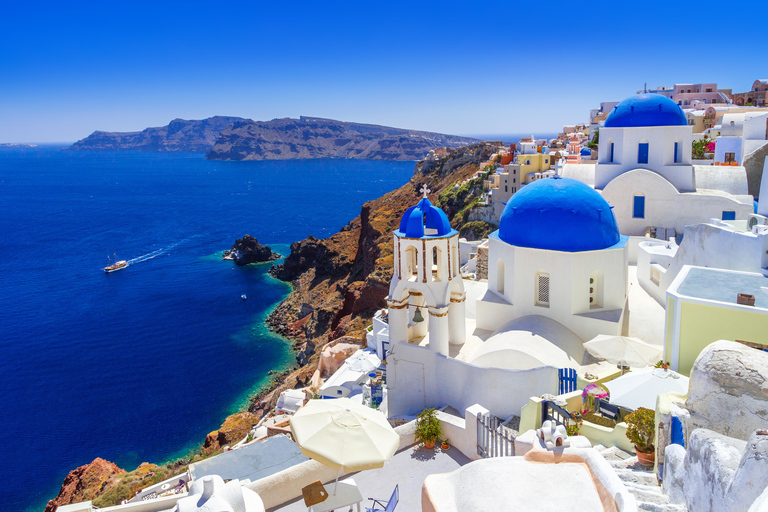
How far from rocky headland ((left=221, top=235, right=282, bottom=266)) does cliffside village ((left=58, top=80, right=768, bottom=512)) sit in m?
54.5

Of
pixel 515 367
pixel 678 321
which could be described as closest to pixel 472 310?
pixel 515 367

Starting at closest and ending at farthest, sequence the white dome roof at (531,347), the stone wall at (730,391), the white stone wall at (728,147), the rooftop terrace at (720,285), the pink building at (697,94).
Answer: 1. the stone wall at (730,391)
2. the rooftop terrace at (720,285)
3. the white dome roof at (531,347)
4. the white stone wall at (728,147)
5. the pink building at (697,94)

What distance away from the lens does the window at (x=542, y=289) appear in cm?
1686

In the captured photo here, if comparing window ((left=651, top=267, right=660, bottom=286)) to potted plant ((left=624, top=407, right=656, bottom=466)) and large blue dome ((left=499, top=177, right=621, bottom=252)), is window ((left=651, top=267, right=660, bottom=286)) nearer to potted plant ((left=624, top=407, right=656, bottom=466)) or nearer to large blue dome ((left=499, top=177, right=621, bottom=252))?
large blue dome ((left=499, top=177, right=621, bottom=252))

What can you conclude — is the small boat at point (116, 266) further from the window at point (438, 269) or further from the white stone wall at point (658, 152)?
the window at point (438, 269)

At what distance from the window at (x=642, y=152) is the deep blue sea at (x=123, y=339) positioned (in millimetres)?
30268

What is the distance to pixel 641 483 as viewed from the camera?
7305mm

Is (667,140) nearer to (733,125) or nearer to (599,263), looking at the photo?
(599,263)

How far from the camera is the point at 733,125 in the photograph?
3647 cm

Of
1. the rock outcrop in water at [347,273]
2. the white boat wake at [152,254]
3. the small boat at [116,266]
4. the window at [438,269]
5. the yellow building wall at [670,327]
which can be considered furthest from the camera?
the white boat wake at [152,254]

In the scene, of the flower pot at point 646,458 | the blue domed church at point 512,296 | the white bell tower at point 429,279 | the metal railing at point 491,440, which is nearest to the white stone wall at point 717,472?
the flower pot at point 646,458

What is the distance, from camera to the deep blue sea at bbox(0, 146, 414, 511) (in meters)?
34.5

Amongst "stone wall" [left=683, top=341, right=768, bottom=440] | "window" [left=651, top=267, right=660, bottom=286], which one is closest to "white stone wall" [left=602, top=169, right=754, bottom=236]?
"window" [left=651, top=267, right=660, bottom=286]

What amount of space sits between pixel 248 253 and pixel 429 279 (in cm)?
6604
